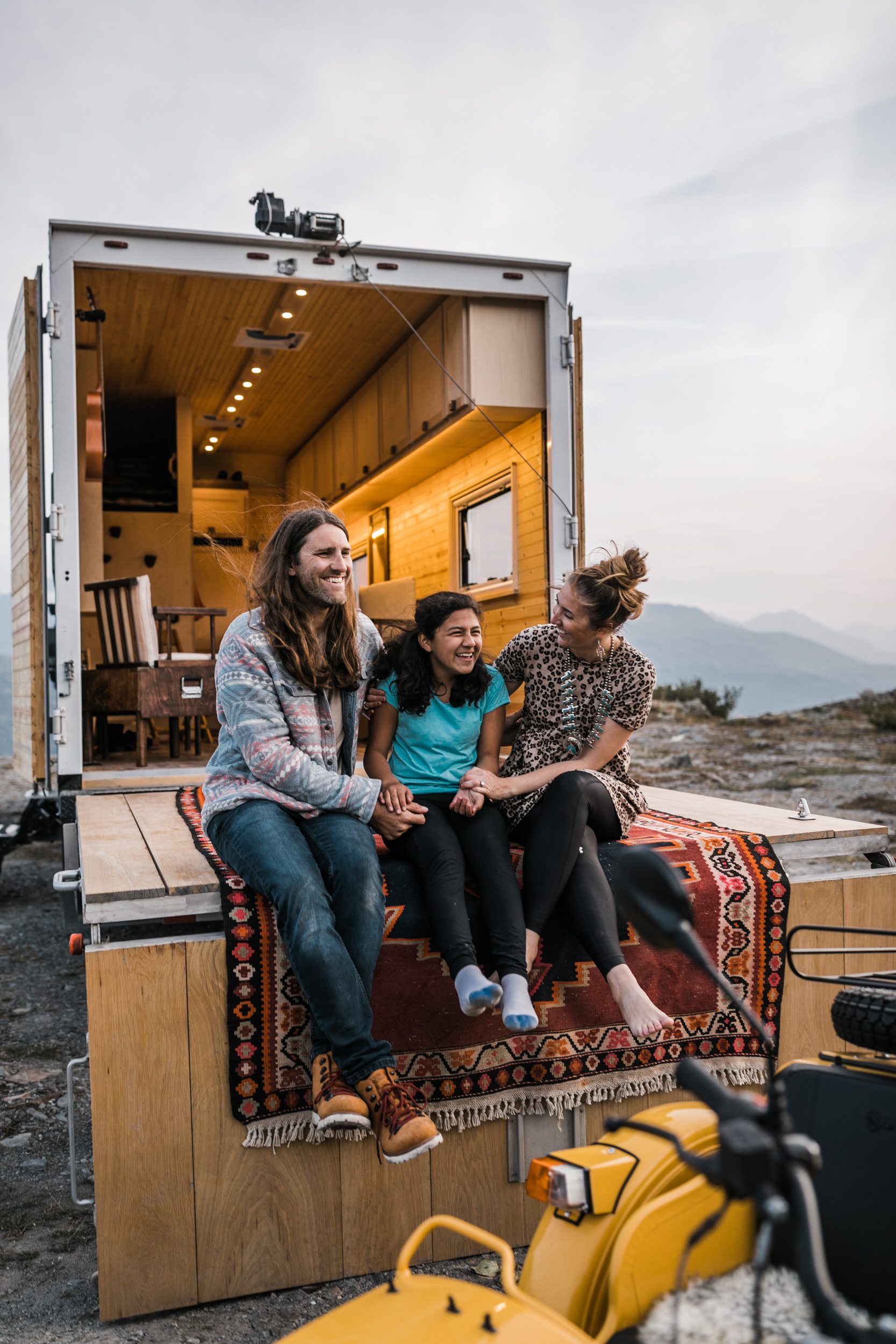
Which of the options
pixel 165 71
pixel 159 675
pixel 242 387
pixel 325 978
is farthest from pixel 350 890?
pixel 165 71

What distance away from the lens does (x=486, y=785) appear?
280 cm

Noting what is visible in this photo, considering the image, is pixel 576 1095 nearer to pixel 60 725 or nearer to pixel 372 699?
pixel 372 699

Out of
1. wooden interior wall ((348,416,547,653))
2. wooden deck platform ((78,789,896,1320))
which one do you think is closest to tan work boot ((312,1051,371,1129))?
wooden deck platform ((78,789,896,1320))

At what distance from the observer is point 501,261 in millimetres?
4676

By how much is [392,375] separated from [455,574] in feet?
5.20

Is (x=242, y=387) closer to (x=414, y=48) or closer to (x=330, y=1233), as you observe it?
(x=414, y=48)

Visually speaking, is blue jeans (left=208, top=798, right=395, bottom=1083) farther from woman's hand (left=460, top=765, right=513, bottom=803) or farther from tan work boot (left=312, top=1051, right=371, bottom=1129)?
woman's hand (left=460, top=765, right=513, bottom=803)

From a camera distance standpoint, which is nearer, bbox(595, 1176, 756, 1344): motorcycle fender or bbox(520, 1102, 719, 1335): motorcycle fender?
bbox(595, 1176, 756, 1344): motorcycle fender

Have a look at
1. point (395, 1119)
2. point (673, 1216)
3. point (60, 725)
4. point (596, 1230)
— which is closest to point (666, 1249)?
point (673, 1216)

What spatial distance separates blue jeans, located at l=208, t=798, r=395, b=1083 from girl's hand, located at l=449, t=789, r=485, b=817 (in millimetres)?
295

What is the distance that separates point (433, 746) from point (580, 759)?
446 mm

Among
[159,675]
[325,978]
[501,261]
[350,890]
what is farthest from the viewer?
[159,675]


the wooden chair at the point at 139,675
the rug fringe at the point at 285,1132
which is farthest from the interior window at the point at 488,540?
the rug fringe at the point at 285,1132

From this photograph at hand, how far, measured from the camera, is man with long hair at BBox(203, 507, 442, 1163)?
2207mm
